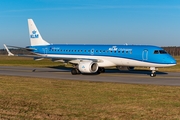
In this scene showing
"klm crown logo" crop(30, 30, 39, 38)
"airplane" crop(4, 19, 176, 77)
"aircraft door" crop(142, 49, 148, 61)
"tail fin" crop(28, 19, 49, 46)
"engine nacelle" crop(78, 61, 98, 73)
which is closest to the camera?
"airplane" crop(4, 19, 176, 77)

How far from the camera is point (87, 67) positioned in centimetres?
2798

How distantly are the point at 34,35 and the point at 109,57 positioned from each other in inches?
491

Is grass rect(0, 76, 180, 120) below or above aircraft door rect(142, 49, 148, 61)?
below

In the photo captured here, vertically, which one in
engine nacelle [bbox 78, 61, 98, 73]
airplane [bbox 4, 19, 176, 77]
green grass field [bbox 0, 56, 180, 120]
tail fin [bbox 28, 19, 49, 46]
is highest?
tail fin [bbox 28, 19, 49, 46]

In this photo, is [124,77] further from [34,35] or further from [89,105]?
[34,35]

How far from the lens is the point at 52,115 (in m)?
10.3

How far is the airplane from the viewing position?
2707cm

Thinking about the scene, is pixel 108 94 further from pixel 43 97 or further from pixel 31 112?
pixel 31 112

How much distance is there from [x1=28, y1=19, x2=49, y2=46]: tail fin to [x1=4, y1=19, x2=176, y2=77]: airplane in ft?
7.34

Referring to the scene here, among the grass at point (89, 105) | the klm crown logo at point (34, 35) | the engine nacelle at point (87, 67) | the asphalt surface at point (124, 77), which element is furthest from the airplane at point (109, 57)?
the grass at point (89, 105)

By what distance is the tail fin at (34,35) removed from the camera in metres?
36.9

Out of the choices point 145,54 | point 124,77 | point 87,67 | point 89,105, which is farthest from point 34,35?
point 89,105

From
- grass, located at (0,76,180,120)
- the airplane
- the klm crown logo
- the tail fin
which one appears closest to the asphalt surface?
the airplane

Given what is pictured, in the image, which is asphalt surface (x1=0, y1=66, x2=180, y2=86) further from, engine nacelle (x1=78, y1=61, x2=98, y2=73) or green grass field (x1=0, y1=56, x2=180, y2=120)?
green grass field (x1=0, y1=56, x2=180, y2=120)
